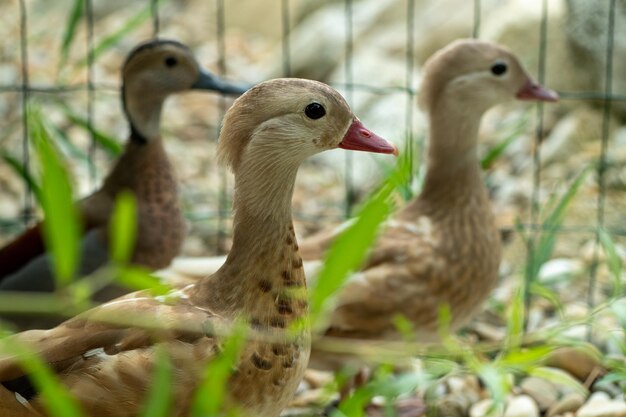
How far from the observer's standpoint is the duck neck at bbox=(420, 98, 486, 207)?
2.76 m

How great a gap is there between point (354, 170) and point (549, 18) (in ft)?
4.13

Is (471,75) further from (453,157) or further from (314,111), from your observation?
(314,111)

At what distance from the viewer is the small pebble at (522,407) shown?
8.82 feet

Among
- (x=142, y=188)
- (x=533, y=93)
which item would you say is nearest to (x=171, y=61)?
(x=142, y=188)

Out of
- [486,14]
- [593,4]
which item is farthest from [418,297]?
[486,14]

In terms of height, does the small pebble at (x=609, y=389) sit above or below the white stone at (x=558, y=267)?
below

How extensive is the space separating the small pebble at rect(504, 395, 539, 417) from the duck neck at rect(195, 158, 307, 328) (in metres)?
1.00

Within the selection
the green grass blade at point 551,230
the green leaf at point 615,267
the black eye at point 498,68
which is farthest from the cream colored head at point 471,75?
the green leaf at point 615,267

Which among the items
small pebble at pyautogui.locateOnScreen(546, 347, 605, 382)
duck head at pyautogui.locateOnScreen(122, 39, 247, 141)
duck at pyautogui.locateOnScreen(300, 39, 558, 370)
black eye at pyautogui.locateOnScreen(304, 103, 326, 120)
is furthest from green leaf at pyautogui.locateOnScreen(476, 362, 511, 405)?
duck head at pyautogui.locateOnScreen(122, 39, 247, 141)

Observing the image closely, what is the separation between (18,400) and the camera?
1783mm

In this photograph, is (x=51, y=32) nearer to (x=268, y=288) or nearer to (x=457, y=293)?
(x=457, y=293)

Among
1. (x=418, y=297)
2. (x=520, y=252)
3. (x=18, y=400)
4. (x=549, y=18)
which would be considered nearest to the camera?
(x=18, y=400)

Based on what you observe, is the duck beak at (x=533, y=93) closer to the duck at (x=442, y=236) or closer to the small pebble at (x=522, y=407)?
the duck at (x=442, y=236)

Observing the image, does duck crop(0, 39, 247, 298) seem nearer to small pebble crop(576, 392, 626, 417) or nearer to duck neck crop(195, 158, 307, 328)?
duck neck crop(195, 158, 307, 328)
